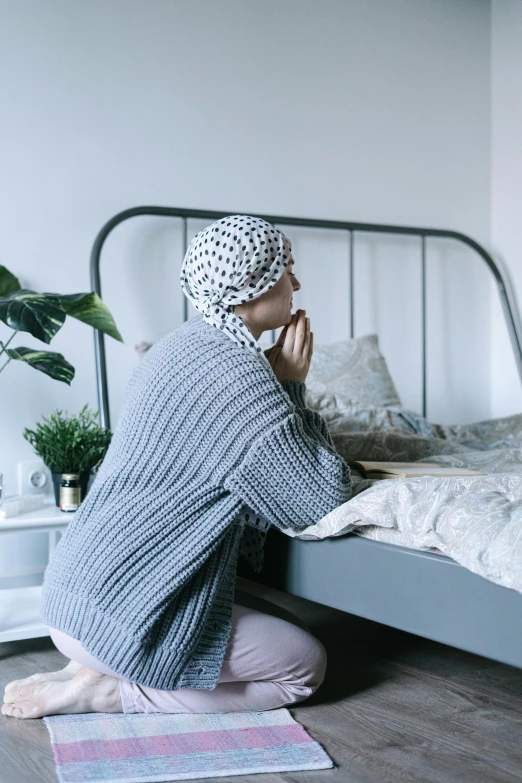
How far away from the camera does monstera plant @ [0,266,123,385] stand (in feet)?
6.35

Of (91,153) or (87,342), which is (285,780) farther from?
(91,153)

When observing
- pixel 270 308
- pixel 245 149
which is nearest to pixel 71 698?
pixel 270 308

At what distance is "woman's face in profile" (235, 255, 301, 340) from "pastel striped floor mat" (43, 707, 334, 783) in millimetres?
719

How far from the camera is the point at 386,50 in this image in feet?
10.1

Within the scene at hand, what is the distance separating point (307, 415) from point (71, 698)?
0.67 metres

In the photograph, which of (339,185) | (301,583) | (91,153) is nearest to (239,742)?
(301,583)

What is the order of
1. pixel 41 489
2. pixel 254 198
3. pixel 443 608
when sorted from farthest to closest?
pixel 254 198 → pixel 41 489 → pixel 443 608

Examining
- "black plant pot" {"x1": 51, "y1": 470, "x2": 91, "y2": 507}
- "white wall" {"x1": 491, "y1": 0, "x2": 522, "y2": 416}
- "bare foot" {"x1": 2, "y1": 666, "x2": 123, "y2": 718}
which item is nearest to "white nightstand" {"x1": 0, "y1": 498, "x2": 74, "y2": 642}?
"black plant pot" {"x1": 51, "y1": 470, "x2": 91, "y2": 507}

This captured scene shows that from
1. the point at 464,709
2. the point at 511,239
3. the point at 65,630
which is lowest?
the point at 464,709

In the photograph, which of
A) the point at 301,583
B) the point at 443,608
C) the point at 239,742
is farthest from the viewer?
the point at 301,583

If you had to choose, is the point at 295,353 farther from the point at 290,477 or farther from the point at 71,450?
the point at 71,450

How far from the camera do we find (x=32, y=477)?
243 centimetres

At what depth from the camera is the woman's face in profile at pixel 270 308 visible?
5.31 feet

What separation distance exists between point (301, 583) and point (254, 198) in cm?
155
